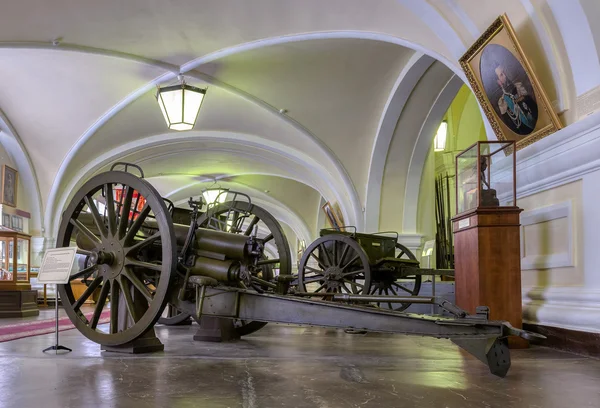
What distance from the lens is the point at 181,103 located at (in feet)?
26.4

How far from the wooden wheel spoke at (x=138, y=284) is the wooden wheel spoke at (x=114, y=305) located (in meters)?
0.19

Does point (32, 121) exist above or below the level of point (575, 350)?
above

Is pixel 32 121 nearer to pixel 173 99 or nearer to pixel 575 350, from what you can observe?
pixel 173 99

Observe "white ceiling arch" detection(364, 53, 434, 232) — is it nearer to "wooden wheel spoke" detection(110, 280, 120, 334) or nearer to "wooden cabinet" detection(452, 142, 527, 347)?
"wooden cabinet" detection(452, 142, 527, 347)

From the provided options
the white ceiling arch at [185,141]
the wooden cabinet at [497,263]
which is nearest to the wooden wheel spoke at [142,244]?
the wooden cabinet at [497,263]

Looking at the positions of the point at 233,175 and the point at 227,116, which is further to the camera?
the point at 233,175

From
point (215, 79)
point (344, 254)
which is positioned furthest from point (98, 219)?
point (215, 79)

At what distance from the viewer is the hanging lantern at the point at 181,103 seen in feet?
26.4

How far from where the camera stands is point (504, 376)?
9.85 ft

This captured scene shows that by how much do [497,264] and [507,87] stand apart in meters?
1.46

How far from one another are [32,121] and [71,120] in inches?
28.3

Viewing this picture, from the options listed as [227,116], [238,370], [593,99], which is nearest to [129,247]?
[238,370]

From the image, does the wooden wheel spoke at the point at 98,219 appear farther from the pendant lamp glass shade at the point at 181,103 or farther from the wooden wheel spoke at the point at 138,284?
the pendant lamp glass shade at the point at 181,103

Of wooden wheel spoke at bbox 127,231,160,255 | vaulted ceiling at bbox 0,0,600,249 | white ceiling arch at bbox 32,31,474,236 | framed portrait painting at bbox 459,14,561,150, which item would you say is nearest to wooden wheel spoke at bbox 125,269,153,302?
wooden wheel spoke at bbox 127,231,160,255
